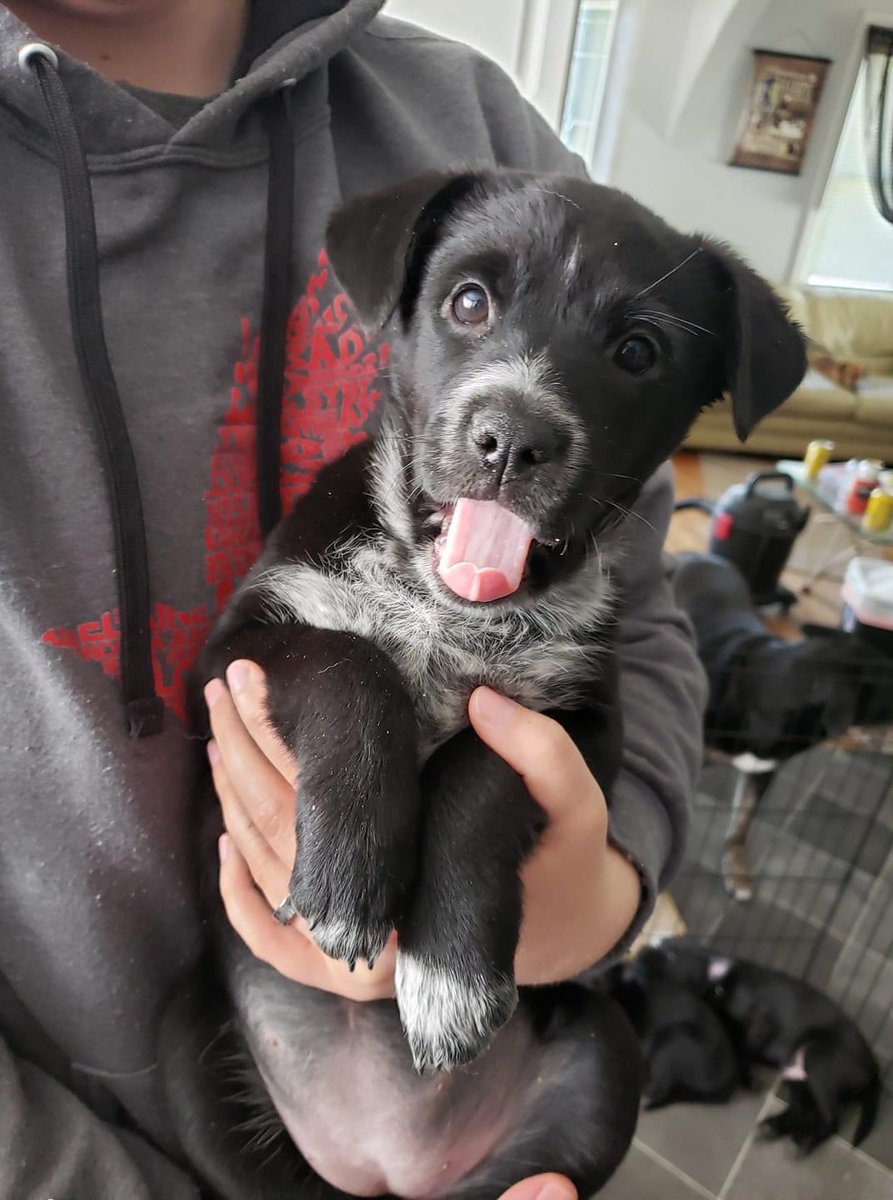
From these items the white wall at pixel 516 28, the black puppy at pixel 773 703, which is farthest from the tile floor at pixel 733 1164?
the white wall at pixel 516 28

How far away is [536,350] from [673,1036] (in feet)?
6.69

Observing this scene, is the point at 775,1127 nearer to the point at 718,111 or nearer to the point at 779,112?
the point at 718,111

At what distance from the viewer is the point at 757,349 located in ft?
3.62

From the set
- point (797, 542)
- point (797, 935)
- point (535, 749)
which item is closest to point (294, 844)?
point (535, 749)

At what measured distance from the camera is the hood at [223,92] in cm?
95

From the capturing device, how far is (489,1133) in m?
1.18

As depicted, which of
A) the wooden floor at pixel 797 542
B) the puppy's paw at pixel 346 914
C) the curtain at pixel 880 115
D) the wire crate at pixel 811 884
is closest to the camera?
the puppy's paw at pixel 346 914

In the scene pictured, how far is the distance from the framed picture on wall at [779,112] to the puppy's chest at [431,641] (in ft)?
28.4

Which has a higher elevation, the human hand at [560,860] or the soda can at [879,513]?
the human hand at [560,860]

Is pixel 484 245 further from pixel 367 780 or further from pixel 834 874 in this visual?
pixel 834 874

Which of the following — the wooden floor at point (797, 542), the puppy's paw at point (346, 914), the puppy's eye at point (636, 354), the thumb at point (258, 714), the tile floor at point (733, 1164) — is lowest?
the wooden floor at point (797, 542)

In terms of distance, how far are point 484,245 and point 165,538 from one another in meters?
0.51

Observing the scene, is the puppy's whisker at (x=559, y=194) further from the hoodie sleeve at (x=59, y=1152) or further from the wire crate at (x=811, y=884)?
the wire crate at (x=811, y=884)

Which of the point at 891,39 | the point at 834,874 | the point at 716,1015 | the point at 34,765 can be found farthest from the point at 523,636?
the point at 891,39
